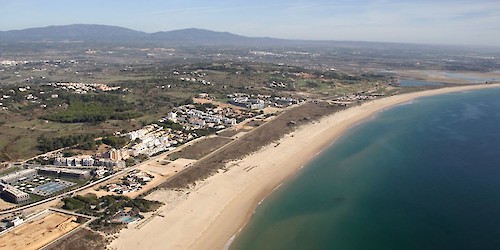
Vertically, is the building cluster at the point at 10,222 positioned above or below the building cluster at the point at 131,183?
above

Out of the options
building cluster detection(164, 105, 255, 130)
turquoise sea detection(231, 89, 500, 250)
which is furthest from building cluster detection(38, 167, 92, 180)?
building cluster detection(164, 105, 255, 130)

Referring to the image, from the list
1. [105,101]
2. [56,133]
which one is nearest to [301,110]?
[105,101]

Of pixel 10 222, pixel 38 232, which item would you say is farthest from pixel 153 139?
pixel 38 232

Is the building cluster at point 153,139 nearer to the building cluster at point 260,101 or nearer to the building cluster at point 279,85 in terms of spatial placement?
the building cluster at point 260,101

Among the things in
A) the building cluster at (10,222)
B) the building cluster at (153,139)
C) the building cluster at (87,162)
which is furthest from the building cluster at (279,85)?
the building cluster at (10,222)

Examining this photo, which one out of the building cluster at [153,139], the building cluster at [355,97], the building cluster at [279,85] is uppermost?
the building cluster at [279,85]

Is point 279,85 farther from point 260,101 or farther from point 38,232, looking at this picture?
point 38,232

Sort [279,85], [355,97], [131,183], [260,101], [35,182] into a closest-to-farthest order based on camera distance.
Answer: [131,183]
[35,182]
[260,101]
[355,97]
[279,85]
